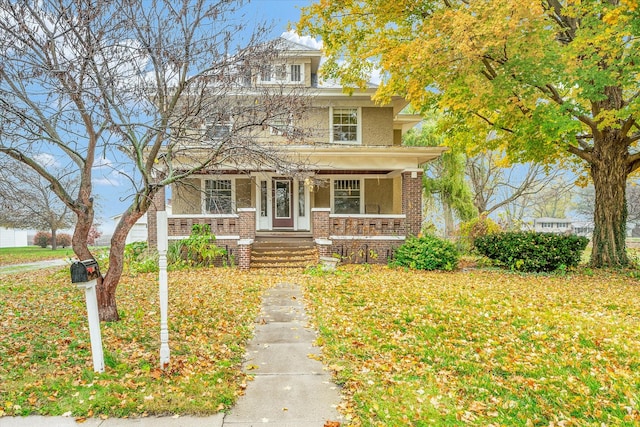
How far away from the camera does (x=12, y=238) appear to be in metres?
33.5

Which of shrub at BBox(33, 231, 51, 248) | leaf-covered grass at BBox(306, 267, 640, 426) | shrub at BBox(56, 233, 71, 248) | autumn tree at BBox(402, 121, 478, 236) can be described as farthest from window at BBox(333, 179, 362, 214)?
shrub at BBox(33, 231, 51, 248)

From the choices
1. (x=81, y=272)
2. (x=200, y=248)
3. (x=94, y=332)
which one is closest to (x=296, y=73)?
(x=200, y=248)

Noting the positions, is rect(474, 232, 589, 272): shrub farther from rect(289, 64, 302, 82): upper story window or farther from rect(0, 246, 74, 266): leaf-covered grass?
rect(0, 246, 74, 266): leaf-covered grass

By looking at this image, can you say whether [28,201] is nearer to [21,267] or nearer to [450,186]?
[21,267]

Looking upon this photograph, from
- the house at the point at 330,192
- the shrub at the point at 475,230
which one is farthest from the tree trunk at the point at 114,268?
the shrub at the point at 475,230

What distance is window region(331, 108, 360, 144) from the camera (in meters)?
16.0

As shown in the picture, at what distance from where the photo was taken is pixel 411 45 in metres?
10.9

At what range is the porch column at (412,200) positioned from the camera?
537 inches

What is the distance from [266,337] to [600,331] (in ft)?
16.4

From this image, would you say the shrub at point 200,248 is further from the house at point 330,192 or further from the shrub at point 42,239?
the shrub at point 42,239

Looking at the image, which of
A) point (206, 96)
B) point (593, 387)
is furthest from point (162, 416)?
point (206, 96)

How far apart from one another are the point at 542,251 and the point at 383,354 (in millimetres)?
9817

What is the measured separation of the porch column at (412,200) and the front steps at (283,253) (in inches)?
141

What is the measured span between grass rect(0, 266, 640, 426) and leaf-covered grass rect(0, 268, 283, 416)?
2cm
